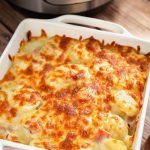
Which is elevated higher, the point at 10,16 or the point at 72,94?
the point at 10,16

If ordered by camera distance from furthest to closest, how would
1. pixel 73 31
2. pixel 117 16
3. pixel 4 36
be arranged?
pixel 117 16 < pixel 4 36 < pixel 73 31

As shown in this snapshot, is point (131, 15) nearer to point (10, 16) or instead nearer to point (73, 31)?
point (73, 31)

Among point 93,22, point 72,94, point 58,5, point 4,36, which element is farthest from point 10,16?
point 72,94

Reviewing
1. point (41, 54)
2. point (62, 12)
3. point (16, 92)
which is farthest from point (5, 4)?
point (16, 92)

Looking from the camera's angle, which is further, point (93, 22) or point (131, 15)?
point (131, 15)

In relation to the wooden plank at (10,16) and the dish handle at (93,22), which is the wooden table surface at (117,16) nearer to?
the wooden plank at (10,16)

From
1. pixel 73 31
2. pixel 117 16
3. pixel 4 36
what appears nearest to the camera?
pixel 73 31

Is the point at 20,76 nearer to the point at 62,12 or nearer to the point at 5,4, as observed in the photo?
the point at 62,12

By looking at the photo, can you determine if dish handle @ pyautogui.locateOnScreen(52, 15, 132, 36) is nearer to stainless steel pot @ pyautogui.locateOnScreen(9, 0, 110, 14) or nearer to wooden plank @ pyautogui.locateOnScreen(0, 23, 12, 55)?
stainless steel pot @ pyautogui.locateOnScreen(9, 0, 110, 14)
